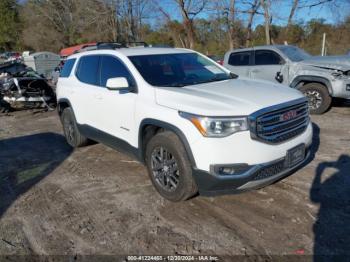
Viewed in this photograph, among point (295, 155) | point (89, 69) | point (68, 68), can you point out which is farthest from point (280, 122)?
point (68, 68)

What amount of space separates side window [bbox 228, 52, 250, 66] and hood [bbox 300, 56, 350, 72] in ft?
5.28

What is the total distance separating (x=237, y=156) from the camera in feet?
9.94

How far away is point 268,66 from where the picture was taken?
8398mm

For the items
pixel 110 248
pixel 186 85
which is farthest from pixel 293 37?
pixel 110 248

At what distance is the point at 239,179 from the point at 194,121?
28.6 inches

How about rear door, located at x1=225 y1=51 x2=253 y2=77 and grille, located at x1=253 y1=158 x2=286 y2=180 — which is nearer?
grille, located at x1=253 y1=158 x2=286 y2=180

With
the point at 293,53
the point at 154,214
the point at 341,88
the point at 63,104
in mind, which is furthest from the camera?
the point at 293,53

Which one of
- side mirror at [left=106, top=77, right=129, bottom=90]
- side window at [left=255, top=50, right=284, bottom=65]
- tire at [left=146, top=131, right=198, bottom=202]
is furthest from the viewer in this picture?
side window at [left=255, top=50, right=284, bottom=65]

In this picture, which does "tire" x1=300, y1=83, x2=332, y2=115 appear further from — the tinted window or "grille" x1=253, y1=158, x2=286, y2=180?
the tinted window

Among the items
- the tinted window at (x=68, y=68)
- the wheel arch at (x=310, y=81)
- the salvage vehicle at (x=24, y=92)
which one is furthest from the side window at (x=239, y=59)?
the salvage vehicle at (x=24, y=92)

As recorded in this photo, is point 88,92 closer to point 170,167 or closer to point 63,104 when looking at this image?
point 63,104

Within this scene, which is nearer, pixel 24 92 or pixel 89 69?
pixel 89 69

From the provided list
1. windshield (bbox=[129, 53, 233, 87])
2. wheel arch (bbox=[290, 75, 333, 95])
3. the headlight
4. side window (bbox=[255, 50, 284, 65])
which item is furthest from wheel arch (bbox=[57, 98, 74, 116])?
wheel arch (bbox=[290, 75, 333, 95])

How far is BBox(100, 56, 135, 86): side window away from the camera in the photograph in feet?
13.7
